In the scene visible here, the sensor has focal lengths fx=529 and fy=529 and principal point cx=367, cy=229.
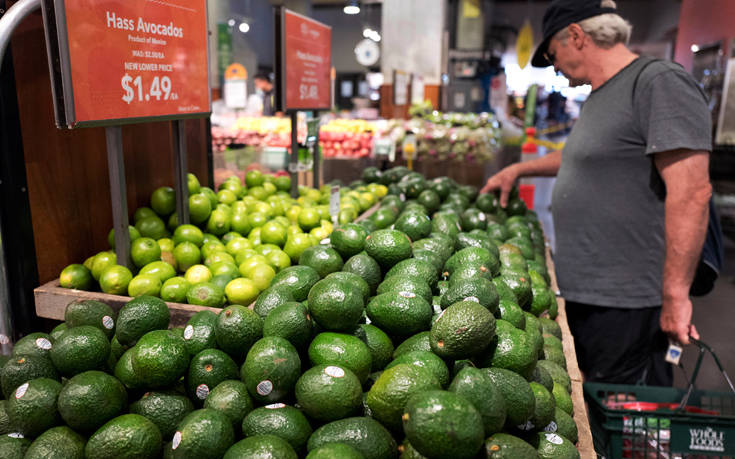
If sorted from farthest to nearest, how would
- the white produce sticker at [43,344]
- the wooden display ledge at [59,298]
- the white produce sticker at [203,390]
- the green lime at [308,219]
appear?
the green lime at [308,219] → the wooden display ledge at [59,298] → the white produce sticker at [43,344] → the white produce sticker at [203,390]

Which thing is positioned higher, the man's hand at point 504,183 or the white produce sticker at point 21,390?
the man's hand at point 504,183

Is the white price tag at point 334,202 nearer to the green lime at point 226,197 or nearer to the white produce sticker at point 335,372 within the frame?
the green lime at point 226,197

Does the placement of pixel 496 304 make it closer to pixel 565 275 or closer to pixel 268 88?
pixel 565 275

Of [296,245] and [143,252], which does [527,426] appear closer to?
[296,245]

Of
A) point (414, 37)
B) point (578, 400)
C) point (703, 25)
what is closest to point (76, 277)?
point (578, 400)

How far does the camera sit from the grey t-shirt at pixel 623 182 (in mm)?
2309

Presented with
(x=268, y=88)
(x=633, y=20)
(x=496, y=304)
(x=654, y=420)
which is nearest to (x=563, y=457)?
(x=496, y=304)

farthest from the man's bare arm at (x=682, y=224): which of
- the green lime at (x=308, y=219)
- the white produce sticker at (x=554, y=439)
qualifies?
the green lime at (x=308, y=219)

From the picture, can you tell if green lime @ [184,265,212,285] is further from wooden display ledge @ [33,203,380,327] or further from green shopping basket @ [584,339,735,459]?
green shopping basket @ [584,339,735,459]

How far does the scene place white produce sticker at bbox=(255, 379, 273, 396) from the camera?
4.10ft

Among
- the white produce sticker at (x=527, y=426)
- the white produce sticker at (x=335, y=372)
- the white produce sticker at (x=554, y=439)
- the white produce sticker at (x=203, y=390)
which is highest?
the white produce sticker at (x=335, y=372)

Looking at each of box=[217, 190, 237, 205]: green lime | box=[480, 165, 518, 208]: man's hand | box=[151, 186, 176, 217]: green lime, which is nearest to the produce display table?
box=[151, 186, 176, 217]: green lime

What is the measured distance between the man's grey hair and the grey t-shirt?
168mm

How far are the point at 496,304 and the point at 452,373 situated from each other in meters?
0.31
